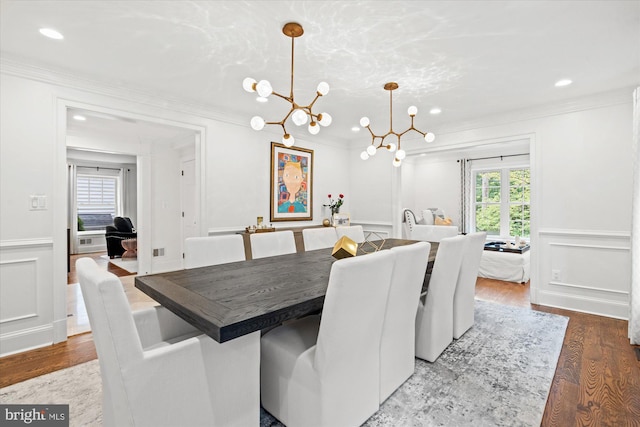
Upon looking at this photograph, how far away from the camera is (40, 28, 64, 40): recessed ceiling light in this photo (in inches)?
83.8

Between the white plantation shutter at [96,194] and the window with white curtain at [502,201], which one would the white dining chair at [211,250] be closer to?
the window with white curtain at [502,201]

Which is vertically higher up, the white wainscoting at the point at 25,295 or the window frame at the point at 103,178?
the window frame at the point at 103,178

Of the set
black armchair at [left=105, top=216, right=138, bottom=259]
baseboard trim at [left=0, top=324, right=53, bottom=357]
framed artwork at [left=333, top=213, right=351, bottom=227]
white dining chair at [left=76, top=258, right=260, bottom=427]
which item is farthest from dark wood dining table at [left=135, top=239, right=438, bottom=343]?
black armchair at [left=105, top=216, right=138, bottom=259]

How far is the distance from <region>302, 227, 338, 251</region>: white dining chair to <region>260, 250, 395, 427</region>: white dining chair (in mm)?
1611

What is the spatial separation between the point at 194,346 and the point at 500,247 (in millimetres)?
5164

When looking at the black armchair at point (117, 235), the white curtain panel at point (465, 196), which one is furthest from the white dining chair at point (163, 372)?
the white curtain panel at point (465, 196)

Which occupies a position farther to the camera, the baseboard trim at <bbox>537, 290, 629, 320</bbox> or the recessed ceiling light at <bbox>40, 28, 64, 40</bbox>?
the baseboard trim at <bbox>537, 290, 629, 320</bbox>

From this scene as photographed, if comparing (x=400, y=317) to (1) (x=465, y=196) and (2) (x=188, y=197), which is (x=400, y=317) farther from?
(1) (x=465, y=196)

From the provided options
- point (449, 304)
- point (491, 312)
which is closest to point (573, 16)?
point (449, 304)

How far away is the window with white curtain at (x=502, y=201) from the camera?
22.1 feet

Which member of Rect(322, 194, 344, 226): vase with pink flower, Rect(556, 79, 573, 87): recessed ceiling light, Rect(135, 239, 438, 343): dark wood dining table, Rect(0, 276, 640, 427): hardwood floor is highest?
Rect(556, 79, 573, 87): recessed ceiling light

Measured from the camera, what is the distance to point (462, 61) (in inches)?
101

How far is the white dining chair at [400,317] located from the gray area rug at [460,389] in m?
0.12

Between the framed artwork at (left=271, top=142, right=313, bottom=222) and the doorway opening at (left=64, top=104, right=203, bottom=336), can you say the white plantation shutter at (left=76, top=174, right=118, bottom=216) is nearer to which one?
the doorway opening at (left=64, top=104, right=203, bottom=336)
